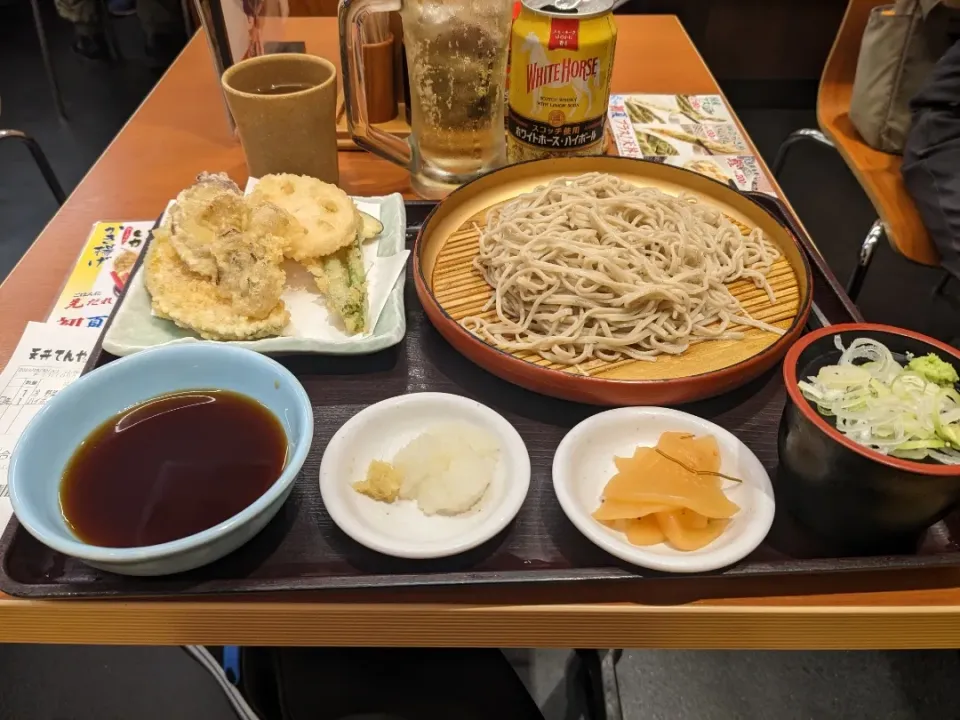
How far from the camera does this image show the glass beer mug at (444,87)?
5.33 feet

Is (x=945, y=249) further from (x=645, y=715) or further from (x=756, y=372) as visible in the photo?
(x=645, y=715)

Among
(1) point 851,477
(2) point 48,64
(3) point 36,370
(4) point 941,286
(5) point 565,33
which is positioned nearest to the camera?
(1) point 851,477

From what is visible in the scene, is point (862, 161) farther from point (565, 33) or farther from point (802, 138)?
point (565, 33)

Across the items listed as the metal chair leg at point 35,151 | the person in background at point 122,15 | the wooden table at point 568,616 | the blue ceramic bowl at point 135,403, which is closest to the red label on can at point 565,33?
the blue ceramic bowl at point 135,403

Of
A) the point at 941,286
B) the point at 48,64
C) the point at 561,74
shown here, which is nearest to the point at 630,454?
the point at 561,74

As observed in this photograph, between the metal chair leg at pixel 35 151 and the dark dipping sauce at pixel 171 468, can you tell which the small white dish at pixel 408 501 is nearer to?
the dark dipping sauce at pixel 171 468

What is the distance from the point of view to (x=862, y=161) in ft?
8.13

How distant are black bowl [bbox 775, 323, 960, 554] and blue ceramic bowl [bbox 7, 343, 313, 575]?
2.36 ft

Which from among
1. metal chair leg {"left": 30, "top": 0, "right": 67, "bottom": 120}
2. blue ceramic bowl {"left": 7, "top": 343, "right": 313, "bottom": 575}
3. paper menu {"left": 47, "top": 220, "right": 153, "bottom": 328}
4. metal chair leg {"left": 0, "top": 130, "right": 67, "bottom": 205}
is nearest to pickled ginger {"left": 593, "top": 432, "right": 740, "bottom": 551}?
blue ceramic bowl {"left": 7, "top": 343, "right": 313, "bottom": 575}

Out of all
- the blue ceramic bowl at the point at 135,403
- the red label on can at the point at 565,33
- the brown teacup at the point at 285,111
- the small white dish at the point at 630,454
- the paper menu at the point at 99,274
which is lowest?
the paper menu at the point at 99,274

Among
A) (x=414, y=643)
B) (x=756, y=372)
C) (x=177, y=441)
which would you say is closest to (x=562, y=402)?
(x=756, y=372)

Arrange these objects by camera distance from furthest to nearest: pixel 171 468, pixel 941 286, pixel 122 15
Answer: pixel 122 15 < pixel 941 286 < pixel 171 468

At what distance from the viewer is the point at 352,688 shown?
1348 mm

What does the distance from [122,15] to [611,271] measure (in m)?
5.76
